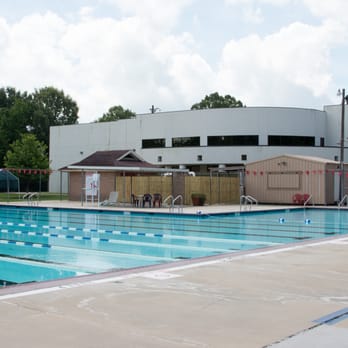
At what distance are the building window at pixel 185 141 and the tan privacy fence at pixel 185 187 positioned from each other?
11.7 meters

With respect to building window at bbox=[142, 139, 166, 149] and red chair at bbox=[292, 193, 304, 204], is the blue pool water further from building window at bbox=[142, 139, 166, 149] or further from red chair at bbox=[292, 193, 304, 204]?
building window at bbox=[142, 139, 166, 149]

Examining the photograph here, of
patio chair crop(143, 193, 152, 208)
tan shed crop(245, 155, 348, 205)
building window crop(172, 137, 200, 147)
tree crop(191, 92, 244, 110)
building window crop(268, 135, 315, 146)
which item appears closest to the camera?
patio chair crop(143, 193, 152, 208)

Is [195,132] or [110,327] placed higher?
[195,132]

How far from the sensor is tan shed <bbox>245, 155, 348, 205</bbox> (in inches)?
1318

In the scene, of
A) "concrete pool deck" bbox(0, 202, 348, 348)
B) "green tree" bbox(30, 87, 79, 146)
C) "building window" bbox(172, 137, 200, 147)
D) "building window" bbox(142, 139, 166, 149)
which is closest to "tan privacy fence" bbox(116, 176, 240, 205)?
"building window" bbox(172, 137, 200, 147)

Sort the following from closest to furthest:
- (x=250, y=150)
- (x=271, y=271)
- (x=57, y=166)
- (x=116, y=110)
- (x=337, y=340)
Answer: (x=337, y=340)
(x=271, y=271)
(x=250, y=150)
(x=57, y=166)
(x=116, y=110)

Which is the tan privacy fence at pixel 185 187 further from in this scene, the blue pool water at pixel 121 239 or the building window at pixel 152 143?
the building window at pixel 152 143

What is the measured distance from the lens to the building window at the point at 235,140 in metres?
45.7

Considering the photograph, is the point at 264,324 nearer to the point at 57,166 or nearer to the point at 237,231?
the point at 237,231

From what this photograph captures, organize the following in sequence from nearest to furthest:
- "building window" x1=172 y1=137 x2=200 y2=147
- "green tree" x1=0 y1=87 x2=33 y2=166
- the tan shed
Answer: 1. the tan shed
2. "building window" x1=172 y1=137 x2=200 y2=147
3. "green tree" x1=0 y1=87 x2=33 y2=166

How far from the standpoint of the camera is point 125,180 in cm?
3341

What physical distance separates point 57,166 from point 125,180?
23.8 m

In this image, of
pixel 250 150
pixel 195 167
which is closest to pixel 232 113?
pixel 250 150

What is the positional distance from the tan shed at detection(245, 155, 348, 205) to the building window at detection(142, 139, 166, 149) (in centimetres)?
1412
